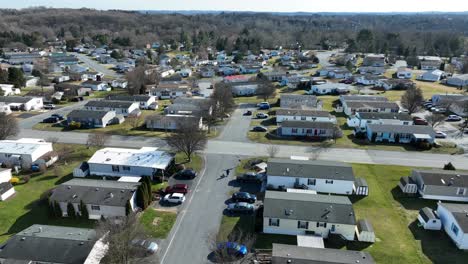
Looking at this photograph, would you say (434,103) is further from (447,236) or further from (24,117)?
(24,117)

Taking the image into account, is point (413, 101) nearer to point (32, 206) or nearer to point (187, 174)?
point (187, 174)

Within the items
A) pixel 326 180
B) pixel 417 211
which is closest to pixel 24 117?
pixel 326 180

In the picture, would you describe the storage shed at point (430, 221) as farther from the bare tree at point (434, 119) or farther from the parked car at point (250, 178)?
the bare tree at point (434, 119)

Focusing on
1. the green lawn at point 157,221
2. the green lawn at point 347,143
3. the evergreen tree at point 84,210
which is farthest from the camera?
the green lawn at point 347,143

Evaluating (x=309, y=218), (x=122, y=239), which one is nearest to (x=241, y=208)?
(x=309, y=218)

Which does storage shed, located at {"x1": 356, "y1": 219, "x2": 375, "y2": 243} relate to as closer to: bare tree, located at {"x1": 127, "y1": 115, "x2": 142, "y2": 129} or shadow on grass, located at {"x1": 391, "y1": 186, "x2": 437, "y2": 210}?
shadow on grass, located at {"x1": 391, "y1": 186, "x2": 437, "y2": 210}

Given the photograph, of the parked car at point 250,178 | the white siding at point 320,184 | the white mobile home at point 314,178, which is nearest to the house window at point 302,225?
the white mobile home at point 314,178

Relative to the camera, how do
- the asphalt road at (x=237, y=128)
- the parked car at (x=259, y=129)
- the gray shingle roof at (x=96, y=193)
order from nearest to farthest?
the gray shingle roof at (x=96, y=193), the asphalt road at (x=237, y=128), the parked car at (x=259, y=129)
